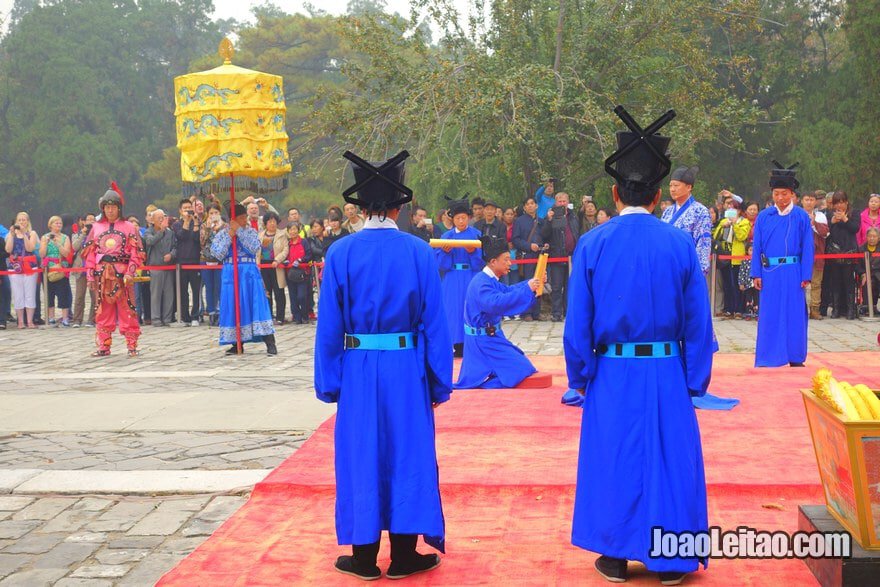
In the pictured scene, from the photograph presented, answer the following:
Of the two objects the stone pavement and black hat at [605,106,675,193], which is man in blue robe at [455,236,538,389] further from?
black hat at [605,106,675,193]

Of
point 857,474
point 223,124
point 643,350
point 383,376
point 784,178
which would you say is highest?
point 223,124

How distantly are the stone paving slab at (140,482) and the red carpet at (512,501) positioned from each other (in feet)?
0.92

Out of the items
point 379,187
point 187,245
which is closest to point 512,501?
point 379,187

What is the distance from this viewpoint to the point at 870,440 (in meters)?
4.02

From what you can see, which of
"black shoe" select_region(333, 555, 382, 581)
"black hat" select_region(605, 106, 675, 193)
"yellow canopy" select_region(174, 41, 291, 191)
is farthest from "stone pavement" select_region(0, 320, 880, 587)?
"black hat" select_region(605, 106, 675, 193)

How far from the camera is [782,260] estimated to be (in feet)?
33.1

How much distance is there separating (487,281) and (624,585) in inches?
196

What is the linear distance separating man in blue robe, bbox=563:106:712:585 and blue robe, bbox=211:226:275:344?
8.36 m

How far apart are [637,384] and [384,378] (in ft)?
3.57

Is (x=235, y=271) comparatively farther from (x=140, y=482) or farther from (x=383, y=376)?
(x=383, y=376)

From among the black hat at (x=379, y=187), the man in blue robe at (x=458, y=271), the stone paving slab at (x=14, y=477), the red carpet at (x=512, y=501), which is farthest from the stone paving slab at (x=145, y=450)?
the man in blue robe at (x=458, y=271)

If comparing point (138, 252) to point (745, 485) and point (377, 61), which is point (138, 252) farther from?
point (745, 485)

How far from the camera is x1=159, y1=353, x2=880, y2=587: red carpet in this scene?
4703 mm

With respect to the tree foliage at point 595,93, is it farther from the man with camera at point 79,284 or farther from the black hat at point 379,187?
the black hat at point 379,187
